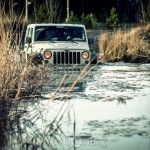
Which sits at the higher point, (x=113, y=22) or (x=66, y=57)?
(x=66, y=57)

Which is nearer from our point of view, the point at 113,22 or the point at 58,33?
the point at 58,33

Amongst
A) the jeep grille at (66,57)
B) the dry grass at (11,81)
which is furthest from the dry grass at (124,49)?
the dry grass at (11,81)

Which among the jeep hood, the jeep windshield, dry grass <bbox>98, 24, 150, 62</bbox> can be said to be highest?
the jeep windshield

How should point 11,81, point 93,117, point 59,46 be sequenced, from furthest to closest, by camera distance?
point 59,46 → point 11,81 → point 93,117

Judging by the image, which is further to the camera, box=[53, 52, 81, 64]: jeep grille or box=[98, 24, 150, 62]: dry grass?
box=[98, 24, 150, 62]: dry grass

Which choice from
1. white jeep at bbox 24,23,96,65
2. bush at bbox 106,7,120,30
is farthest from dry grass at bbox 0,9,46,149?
bush at bbox 106,7,120,30

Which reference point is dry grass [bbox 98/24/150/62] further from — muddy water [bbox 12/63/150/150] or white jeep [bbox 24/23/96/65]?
muddy water [bbox 12/63/150/150]

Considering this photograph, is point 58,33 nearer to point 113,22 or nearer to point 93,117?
point 93,117

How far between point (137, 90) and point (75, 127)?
11.3 ft

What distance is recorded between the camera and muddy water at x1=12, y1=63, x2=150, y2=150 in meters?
4.86

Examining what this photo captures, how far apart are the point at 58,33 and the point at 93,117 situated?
266 inches

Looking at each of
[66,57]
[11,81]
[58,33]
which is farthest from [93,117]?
[58,33]

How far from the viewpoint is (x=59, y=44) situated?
12.2 m

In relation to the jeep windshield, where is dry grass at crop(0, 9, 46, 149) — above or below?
above
